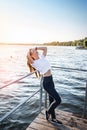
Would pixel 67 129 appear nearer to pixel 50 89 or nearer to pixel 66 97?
pixel 50 89

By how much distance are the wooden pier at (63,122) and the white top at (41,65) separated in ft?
3.78

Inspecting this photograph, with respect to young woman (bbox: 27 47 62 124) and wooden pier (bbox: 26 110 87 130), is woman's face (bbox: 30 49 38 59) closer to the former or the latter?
young woman (bbox: 27 47 62 124)

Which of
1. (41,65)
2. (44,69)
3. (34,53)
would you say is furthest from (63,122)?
(34,53)

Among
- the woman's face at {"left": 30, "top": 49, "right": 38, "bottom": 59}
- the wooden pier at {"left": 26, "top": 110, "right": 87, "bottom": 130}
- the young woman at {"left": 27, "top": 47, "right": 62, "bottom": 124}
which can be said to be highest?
the woman's face at {"left": 30, "top": 49, "right": 38, "bottom": 59}

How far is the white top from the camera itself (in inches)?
171

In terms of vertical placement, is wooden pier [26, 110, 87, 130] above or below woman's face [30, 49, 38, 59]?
below

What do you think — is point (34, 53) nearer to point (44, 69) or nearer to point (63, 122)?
point (44, 69)

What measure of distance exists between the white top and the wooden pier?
1.15 m

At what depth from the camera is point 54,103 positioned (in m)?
4.61

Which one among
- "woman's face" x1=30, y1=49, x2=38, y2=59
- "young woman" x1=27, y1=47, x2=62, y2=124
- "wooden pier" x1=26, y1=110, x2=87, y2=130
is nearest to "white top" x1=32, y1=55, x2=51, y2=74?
"young woman" x1=27, y1=47, x2=62, y2=124

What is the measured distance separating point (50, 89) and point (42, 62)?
0.63m

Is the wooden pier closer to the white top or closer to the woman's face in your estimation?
the white top

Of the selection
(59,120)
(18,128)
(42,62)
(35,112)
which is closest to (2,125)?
(18,128)

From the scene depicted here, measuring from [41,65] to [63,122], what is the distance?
4.62 ft
